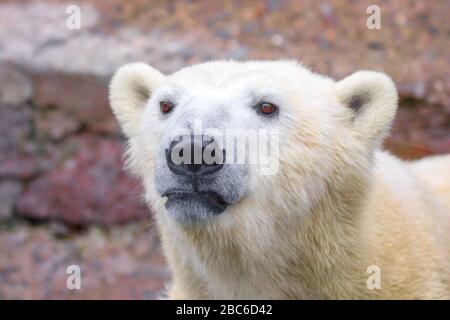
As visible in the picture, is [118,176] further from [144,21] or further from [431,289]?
[431,289]

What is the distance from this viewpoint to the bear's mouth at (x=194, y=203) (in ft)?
12.5

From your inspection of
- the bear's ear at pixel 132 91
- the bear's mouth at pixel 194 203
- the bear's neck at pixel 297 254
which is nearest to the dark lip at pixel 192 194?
the bear's mouth at pixel 194 203

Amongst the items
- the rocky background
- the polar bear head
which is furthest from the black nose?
the rocky background

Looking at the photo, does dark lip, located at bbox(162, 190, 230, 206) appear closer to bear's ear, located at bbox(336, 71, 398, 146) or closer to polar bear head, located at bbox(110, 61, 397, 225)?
polar bear head, located at bbox(110, 61, 397, 225)

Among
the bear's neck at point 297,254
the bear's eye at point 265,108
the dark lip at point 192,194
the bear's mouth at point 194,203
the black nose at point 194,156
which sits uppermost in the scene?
the bear's eye at point 265,108

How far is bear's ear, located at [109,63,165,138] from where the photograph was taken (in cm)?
468

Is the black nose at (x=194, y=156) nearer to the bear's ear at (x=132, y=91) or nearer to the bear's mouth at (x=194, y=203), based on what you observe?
the bear's mouth at (x=194, y=203)

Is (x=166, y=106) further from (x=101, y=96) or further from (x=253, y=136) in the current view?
(x=101, y=96)

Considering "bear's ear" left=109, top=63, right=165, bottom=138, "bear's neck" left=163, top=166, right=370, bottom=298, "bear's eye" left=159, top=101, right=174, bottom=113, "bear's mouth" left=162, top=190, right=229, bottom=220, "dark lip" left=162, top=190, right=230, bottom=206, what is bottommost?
"bear's neck" left=163, top=166, right=370, bottom=298

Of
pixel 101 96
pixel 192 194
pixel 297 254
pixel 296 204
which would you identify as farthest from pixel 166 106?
pixel 101 96

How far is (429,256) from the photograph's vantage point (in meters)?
4.41

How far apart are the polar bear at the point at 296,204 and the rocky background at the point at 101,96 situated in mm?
3154
